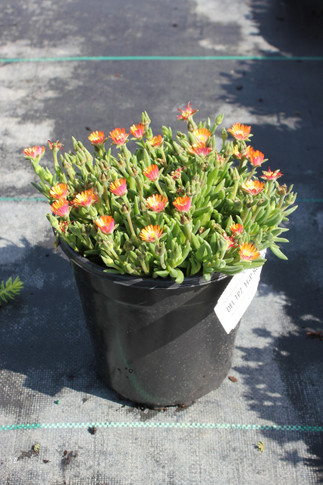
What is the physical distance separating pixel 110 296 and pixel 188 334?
35 centimetres

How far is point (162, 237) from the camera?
65.4 inches

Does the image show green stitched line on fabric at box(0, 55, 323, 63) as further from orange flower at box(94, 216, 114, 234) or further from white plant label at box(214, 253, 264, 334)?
orange flower at box(94, 216, 114, 234)

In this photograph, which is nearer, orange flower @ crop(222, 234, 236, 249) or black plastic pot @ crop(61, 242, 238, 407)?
orange flower @ crop(222, 234, 236, 249)

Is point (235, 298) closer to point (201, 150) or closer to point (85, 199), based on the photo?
point (201, 150)

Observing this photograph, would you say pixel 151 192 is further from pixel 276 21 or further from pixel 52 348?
pixel 276 21

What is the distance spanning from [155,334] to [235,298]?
33cm

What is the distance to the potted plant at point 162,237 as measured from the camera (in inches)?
64.3

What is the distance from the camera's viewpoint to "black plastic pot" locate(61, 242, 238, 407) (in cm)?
172

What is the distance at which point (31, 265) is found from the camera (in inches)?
115

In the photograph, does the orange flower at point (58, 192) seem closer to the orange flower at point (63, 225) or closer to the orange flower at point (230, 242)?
the orange flower at point (63, 225)

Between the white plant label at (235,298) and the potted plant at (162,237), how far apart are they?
0.08 feet

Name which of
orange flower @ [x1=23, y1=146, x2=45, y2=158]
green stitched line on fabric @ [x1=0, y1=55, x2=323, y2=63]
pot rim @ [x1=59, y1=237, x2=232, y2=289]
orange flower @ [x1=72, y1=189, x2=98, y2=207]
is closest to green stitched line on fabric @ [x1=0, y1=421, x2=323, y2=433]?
pot rim @ [x1=59, y1=237, x2=232, y2=289]

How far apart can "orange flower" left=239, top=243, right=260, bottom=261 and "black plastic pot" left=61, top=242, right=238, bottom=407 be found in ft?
0.55

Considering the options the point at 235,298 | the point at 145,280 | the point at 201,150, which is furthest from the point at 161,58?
the point at 145,280
